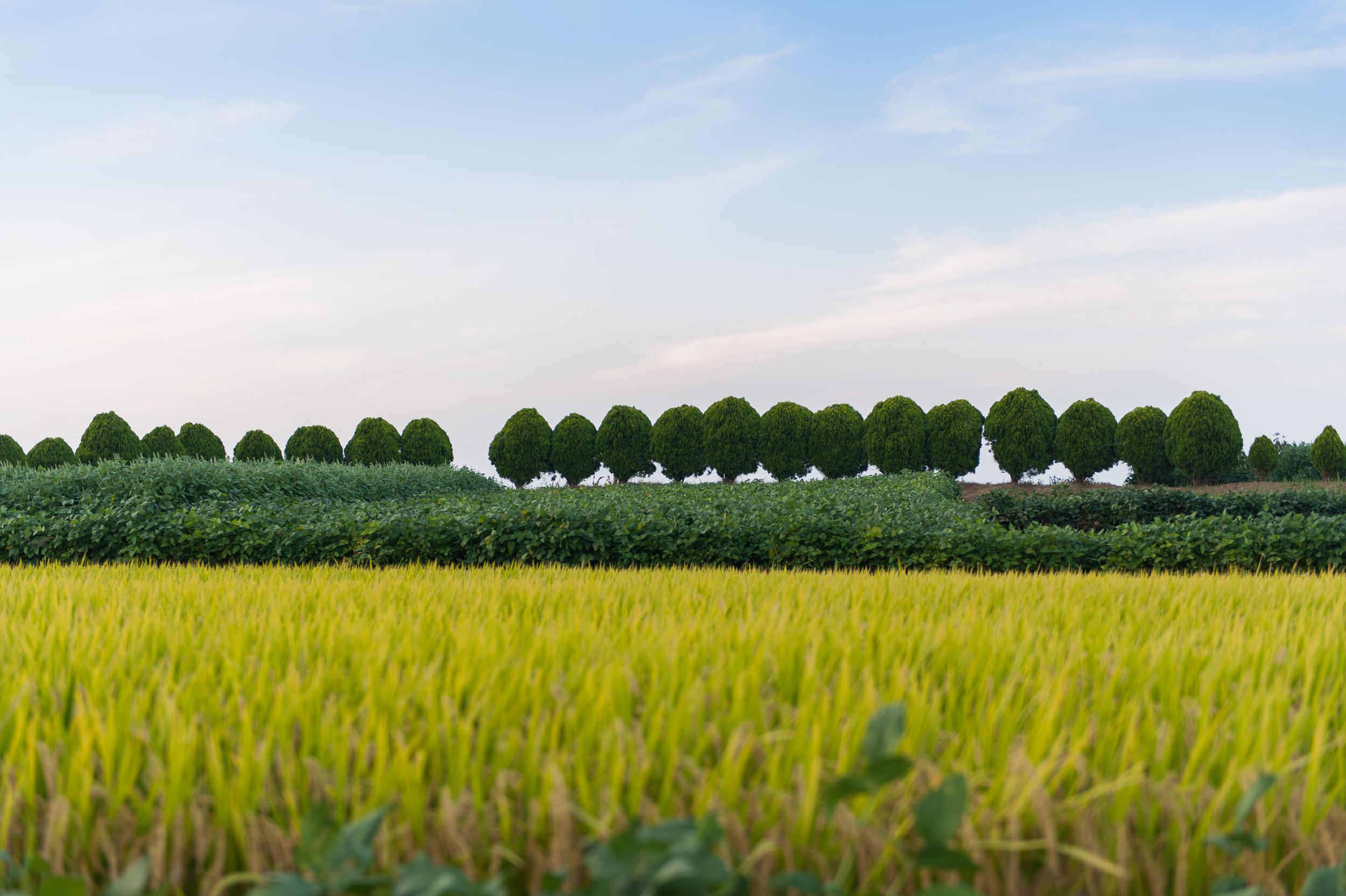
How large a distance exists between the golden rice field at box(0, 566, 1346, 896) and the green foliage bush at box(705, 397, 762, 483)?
2164 centimetres

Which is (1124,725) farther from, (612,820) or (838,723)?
(612,820)

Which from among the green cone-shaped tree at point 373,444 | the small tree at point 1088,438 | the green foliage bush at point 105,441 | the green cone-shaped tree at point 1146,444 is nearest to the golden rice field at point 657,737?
the small tree at point 1088,438

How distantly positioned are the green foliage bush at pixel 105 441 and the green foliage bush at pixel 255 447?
2.74m

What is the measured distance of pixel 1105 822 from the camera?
142 centimetres

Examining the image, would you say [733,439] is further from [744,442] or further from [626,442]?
[626,442]

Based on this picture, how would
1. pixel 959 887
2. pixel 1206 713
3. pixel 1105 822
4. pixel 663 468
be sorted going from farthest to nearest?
pixel 663 468 → pixel 1206 713 → pixel 1105 822 → pixel 959 887

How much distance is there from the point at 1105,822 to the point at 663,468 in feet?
78.3

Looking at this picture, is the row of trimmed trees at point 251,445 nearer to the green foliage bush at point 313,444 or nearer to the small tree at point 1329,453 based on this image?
the green foliage bush at point 313,444

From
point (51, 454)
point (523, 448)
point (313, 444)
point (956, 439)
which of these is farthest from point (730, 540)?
point (51, 454)

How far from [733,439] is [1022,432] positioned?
838 centimetres

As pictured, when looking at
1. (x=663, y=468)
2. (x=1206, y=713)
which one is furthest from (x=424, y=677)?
(x=663, y=468)

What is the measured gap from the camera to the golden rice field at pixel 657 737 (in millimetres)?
1334

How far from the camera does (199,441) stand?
24.2 metres

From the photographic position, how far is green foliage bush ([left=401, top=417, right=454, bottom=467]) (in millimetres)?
25344
